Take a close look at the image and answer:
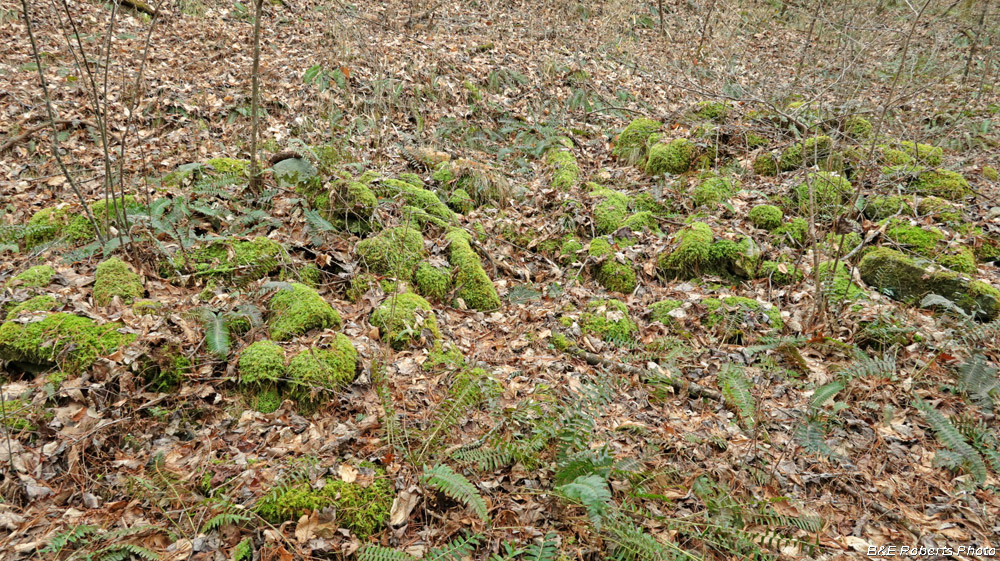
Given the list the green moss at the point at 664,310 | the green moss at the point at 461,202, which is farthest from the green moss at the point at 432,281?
the green moss at the point at 664,310

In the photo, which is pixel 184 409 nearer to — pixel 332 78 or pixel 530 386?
pixel 530 386

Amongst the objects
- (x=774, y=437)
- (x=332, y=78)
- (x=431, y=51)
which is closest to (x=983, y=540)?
(x=774, y=437)

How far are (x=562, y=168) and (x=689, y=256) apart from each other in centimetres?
264

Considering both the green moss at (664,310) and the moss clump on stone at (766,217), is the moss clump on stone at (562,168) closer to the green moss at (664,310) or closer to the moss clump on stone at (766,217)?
the moss clump on stone at (766,217)

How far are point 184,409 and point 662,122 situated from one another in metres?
7.69

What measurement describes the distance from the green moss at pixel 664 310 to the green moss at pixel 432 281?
6.37 ft

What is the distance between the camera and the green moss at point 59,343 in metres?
3.33

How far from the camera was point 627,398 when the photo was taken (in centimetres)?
402

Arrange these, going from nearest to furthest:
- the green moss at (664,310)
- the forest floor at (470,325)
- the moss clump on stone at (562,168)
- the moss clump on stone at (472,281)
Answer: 1. the forest floor at (470,325)
2. the green moss at (664,310)
3. the moss clump on stone at (472,281)
4. the moss clump on stone at (562,168)

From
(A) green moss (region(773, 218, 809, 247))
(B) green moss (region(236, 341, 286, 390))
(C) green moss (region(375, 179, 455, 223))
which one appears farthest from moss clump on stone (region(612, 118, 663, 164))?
(B) green moss (region(236, 341, 286, 390))

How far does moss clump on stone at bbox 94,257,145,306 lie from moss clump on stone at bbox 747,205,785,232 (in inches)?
239

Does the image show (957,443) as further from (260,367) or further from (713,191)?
(260,367)

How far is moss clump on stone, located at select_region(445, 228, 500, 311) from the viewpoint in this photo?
202 inches

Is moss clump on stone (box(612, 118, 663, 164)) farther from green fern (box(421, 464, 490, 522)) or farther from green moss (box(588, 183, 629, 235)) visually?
green fern (box(421, 464, 490, 522))
